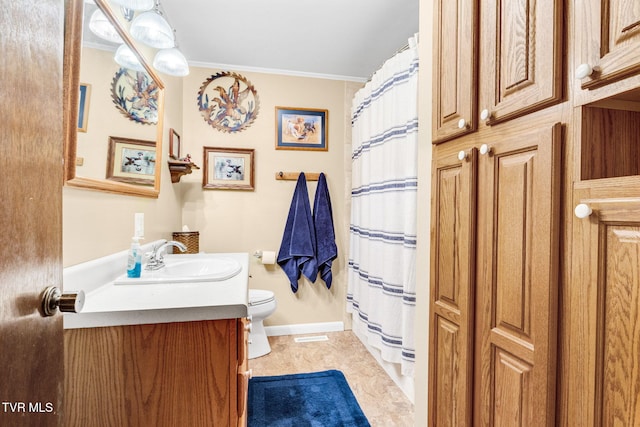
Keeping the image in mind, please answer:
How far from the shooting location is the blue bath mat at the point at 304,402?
1.62 metres

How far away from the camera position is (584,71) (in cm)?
59

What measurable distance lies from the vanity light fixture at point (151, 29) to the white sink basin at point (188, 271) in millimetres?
1125

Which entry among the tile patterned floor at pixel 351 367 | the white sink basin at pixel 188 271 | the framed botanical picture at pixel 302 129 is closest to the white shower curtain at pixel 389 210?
the tile patterned floor at pixel 351 367

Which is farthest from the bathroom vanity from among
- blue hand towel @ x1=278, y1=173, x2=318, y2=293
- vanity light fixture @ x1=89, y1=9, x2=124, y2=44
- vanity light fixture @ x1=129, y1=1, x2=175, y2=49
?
blue hand towel @ x1=278, y1=173, x2=318, y2=293

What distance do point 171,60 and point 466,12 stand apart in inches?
60.6

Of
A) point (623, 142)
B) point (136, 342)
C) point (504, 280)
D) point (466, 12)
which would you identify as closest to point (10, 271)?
point (136, 342)

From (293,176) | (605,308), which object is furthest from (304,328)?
(605,308)

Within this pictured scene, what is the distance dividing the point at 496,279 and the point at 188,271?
1.46 metres

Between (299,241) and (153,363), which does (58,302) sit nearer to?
(153,363)

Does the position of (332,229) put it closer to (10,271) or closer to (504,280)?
(504,280)

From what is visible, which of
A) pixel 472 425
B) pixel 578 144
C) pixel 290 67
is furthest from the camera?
pixel 290 67

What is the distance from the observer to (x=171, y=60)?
1730 millimetres

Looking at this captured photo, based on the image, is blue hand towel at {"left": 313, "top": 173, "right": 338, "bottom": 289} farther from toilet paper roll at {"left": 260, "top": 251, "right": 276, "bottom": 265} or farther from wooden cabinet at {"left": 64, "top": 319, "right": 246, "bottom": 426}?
wooden cabinet at {"left": 64, "top": 319, "right": 246, "bottom": 426}

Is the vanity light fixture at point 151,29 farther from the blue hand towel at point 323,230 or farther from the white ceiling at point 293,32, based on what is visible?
the blue hand towel at point 323,230
